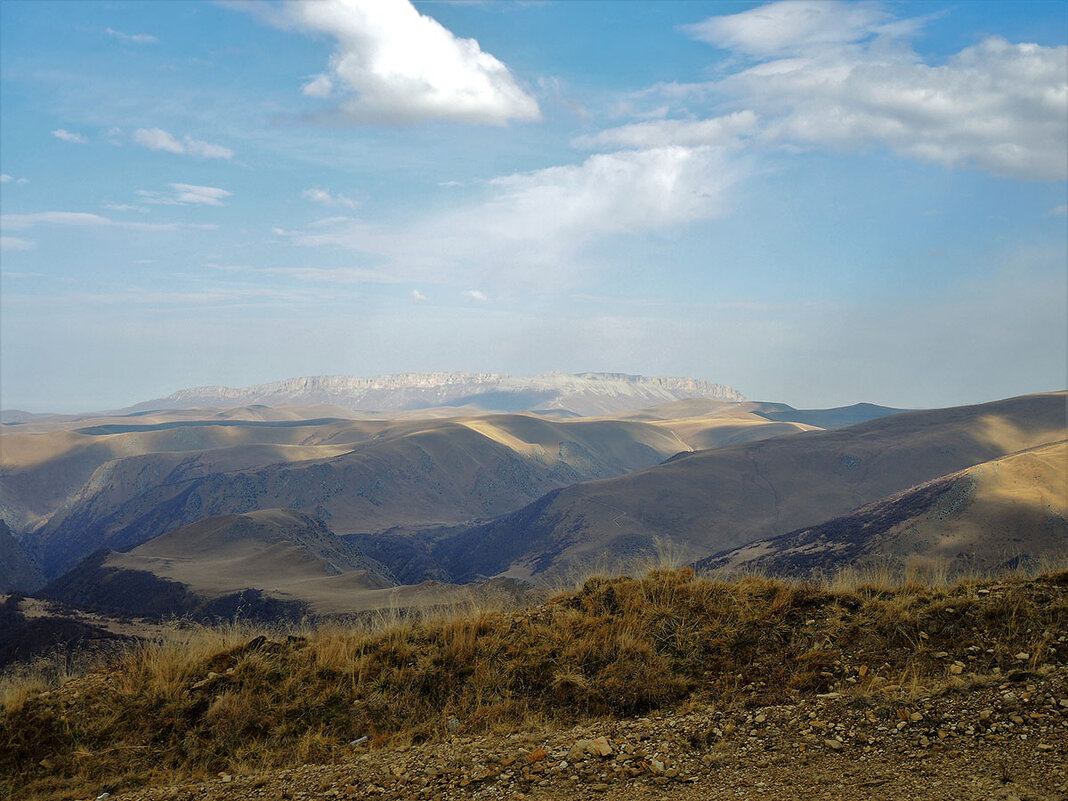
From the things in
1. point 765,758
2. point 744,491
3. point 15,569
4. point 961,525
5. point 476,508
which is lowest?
point 15,569

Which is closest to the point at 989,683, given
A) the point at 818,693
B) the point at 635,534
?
the point at 818,693

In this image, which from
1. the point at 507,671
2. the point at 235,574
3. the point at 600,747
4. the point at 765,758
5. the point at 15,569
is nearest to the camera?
the point at 765,758

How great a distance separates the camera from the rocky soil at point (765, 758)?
462 cm

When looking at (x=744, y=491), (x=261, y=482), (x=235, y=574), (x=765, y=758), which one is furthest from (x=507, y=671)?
(x=261, y=482)

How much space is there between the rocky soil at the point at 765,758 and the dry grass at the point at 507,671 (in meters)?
0.32

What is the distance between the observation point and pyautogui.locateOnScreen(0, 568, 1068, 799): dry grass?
644cm

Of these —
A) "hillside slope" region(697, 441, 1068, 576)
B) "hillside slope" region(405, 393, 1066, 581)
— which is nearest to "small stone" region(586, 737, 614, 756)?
"hillside slope" region(697, 441, 1068, 576)

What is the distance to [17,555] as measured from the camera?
10481 centimetres

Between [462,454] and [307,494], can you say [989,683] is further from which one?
[462,454]

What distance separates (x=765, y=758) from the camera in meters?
5.11

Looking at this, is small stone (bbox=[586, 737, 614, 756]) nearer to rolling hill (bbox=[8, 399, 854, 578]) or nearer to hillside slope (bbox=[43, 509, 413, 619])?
hillside slope (bbox=[43, 509, 413, 619])

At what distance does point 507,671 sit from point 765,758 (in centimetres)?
290

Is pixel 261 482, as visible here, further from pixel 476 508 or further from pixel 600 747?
pixel 600 747

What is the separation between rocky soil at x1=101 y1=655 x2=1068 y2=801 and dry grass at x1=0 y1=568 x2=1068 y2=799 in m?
0.32
